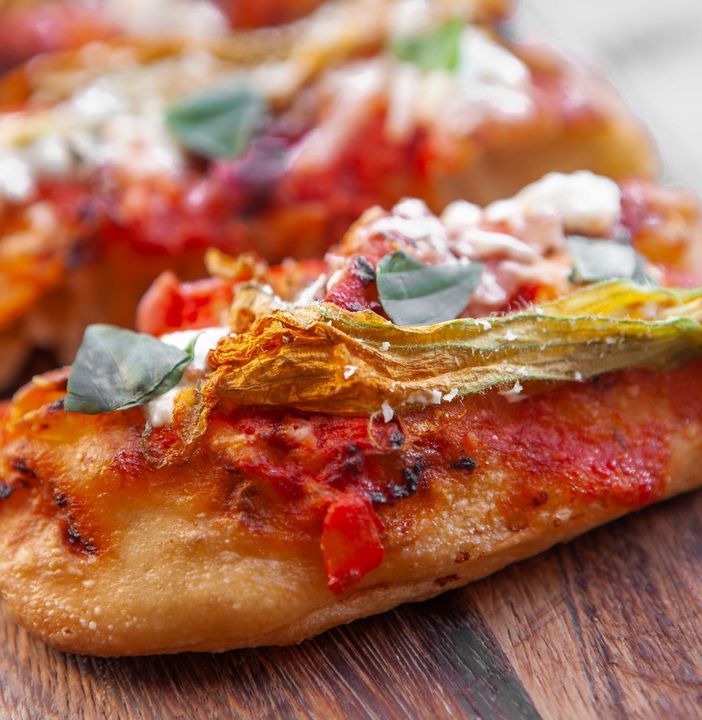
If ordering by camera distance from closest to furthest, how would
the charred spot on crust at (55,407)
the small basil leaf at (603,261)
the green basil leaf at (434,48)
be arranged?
the charred spot on crust at (55,407) < the small basil leaf at (603,261) < the green basil leaf at (434,48)

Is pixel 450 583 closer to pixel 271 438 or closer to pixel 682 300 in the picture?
pixel 271 438

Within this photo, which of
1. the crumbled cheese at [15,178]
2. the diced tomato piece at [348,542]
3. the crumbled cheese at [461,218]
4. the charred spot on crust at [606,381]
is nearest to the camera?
the diced tomato piece at [348,542]

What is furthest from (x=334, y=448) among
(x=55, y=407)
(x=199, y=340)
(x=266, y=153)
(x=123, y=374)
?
(x=266, y=153)

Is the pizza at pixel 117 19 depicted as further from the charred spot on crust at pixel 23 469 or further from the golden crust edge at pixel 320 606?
the golden crust edge at pixel 320 606

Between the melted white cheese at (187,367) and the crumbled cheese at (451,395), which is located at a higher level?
the melted white cheese at (187,367)

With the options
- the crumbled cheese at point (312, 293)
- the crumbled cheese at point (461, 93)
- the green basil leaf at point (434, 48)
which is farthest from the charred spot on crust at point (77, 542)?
the green basil leaf at point (434, 48)

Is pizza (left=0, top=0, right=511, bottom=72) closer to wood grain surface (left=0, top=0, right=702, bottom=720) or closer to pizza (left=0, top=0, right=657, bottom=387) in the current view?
pizza (left=0, top=0, right=657, bottom=387)

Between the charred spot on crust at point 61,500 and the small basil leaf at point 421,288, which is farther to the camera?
the small basil leaf at point 421,288
